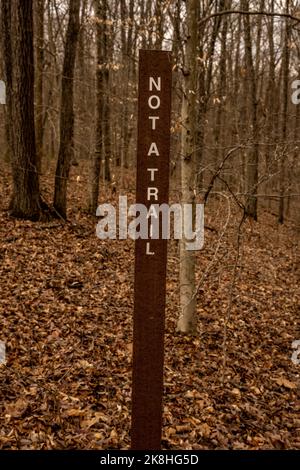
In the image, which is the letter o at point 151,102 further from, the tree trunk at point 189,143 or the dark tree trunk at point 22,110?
the dark tree trunk at point 22,110

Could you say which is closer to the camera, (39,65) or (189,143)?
(189,143)

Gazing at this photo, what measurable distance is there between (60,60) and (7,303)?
2097 centimetres

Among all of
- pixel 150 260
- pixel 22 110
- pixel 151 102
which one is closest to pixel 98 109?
pixel 22 110

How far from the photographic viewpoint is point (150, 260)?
336 centimetres

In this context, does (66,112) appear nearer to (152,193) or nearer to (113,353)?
(113,353)

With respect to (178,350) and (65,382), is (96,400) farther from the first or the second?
(178,350)

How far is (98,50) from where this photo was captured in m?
12.1

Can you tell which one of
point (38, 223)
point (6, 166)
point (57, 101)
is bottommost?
point (38, 223)

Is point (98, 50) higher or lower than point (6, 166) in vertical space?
higher

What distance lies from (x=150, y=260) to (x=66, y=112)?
9.02 meters

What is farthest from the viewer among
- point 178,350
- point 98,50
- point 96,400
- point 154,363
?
point 98,50
